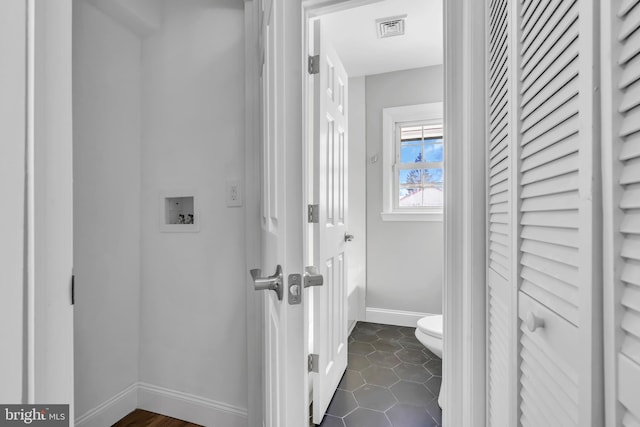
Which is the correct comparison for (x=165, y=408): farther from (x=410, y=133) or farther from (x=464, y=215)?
(x=410, y=133)

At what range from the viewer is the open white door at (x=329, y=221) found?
4.73 feet

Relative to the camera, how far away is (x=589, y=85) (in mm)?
378

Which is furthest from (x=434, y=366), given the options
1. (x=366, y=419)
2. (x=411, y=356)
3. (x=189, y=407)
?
(x=189, y=407)

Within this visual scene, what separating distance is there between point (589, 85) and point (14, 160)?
2.85 ft

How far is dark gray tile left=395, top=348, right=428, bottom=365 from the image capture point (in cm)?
212

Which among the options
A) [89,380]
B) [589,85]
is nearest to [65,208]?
[589,85]

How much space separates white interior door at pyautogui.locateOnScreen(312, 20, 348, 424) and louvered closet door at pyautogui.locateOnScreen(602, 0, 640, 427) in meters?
1.13

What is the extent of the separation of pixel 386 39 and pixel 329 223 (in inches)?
62.5

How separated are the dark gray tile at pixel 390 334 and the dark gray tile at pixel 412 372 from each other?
0.44 m

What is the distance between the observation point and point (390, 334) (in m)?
2.58

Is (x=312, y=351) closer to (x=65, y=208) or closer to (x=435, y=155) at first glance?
(x=65, y=208)

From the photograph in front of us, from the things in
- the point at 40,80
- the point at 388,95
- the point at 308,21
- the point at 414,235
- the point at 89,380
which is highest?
the point at 388,95

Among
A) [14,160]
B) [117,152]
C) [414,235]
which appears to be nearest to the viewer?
[14,160]

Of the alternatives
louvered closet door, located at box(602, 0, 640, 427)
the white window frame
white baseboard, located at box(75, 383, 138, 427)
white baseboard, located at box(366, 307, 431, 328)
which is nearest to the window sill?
the white window frame
